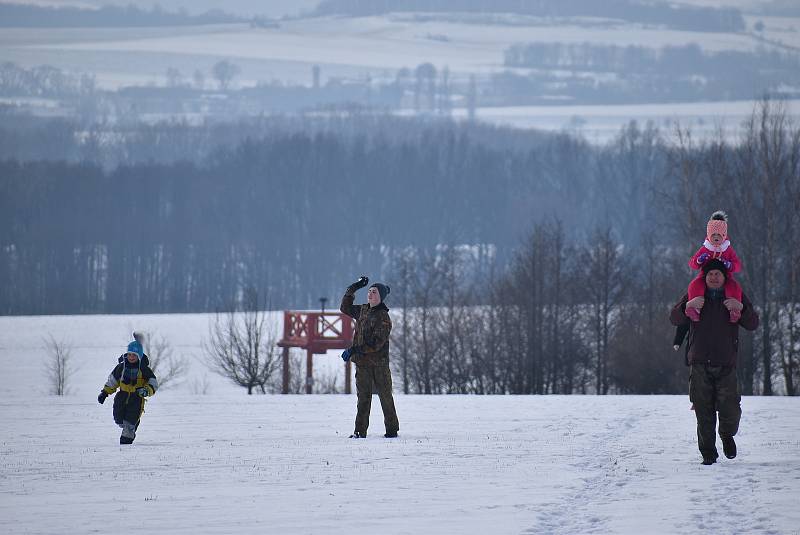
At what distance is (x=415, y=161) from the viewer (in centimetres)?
12312

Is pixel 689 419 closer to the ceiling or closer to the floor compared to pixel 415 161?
closer to the floor

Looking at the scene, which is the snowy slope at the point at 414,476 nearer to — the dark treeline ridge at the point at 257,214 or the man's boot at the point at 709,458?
the man's boot at the point at 709,458

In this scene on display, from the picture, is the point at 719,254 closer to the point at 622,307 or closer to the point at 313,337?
the point at 313,337

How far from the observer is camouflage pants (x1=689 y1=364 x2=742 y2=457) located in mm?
12453

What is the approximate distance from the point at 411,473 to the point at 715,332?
2.83 meters

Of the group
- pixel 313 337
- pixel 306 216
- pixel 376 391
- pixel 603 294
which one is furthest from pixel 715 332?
pixel 306 216

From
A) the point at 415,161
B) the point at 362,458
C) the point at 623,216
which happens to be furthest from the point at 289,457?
the point at 415,161

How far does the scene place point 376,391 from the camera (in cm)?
1555

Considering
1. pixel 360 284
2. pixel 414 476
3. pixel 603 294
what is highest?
A: pixel 603 294

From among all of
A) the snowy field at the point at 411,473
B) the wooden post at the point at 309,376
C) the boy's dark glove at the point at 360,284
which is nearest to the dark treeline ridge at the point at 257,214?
the wooden post at the point at 309,376

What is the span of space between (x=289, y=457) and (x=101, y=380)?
31.6m

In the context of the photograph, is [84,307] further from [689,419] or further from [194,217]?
[689,419]

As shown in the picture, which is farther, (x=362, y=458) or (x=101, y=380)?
(x=101, y=380)

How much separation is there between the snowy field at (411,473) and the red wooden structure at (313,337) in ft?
63.1
